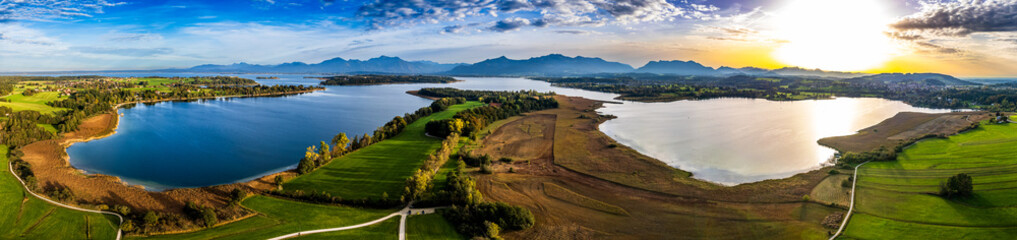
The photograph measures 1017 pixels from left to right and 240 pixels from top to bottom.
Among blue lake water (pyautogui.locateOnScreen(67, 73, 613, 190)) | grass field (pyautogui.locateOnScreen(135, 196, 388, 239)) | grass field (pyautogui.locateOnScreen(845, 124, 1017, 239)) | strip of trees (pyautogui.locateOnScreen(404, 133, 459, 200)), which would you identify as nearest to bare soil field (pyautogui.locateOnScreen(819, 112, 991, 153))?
grass field (pyautogui.locateOnScreen(845, 124, 1017, 239))

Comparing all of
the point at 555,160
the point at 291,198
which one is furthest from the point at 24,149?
the point at 555,160

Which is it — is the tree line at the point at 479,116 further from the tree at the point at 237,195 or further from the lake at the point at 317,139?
the tree at the point at 237,195

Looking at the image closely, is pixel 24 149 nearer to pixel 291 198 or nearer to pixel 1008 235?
pixel 291 198

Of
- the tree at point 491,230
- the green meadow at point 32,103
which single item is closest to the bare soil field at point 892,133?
the tree at point 491,230

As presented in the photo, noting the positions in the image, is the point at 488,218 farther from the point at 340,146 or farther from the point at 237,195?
the point at 340,146

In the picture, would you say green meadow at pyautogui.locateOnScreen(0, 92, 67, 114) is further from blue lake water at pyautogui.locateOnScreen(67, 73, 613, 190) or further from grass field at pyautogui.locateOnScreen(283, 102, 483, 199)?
grass field at pyautogui.locateOnScreen(283, 102, 483, 199)

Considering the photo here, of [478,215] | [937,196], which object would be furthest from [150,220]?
[937,196]
